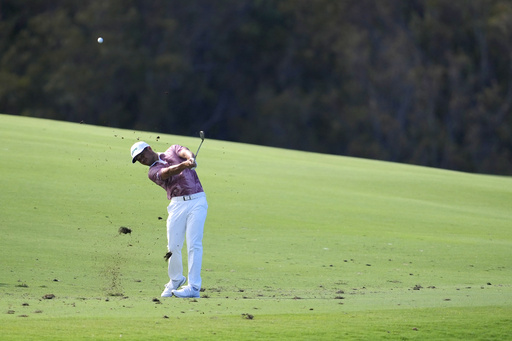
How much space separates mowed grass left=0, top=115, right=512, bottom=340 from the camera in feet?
30.9

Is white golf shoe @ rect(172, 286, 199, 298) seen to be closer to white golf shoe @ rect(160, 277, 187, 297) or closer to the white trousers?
the white trousers

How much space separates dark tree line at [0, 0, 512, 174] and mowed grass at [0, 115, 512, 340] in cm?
3457

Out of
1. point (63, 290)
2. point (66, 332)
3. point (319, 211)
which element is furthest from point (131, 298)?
point (319, 211)

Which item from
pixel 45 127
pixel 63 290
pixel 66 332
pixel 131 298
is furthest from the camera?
pixel 45 127

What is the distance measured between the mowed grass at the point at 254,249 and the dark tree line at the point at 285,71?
3457 centimetres

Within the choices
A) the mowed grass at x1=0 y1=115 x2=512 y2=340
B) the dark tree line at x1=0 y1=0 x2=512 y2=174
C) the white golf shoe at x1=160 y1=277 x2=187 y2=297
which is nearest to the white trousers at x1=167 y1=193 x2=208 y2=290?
the white golf shoe at x1=160 y1=277 x2=187 y2=297

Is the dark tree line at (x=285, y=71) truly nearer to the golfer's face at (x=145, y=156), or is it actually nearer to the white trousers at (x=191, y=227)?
the golfer's face at (x=145, y=156)

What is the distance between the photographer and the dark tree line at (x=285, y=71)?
64.9m

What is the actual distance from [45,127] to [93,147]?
17.7ft

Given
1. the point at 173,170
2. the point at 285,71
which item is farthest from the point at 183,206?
the point at 285,71

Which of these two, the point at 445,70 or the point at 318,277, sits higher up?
the point at 445,70

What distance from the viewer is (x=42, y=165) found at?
2266 centimetres

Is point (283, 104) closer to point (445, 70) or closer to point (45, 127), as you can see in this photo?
point (445, 70)

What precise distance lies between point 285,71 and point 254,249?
56.3 m
